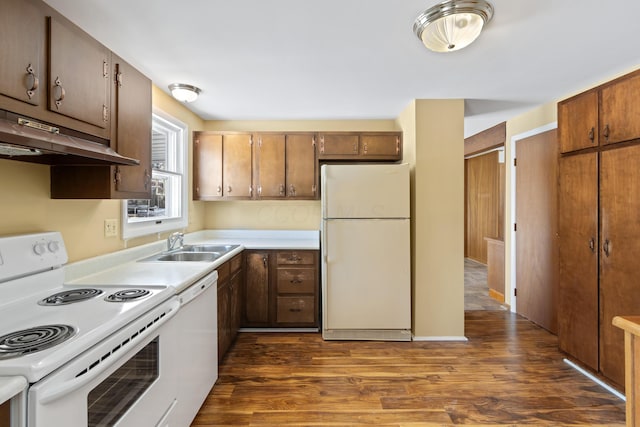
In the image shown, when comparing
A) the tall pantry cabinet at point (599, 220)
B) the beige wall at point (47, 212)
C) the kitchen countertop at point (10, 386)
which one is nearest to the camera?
the kitchen countertop at point (10, 386)

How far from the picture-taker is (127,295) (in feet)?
4.61

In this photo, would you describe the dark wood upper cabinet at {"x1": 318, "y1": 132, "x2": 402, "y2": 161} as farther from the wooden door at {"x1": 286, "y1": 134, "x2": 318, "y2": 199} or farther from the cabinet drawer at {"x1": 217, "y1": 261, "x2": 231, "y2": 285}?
the cabinet drawer at {"x1": 217, "y1": 261, "x2": 231, "y2": 285}

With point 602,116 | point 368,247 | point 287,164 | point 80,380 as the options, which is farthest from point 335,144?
point 80,380

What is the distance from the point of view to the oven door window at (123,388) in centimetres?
101

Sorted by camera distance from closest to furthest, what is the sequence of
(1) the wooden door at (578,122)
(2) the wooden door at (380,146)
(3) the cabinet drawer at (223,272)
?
1. (1) the wooden door at (578,122)
2. (3) the cabinet drawer at (223,272)
3. (2) the wooden door at (380,146)

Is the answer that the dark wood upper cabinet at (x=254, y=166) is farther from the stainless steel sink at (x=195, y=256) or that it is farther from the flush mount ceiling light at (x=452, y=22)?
the flush mount ceiling light at (x=452, y=22)

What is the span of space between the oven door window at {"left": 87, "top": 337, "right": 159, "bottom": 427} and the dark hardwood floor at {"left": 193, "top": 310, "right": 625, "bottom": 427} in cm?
77

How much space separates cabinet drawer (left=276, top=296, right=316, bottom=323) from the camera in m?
3.04

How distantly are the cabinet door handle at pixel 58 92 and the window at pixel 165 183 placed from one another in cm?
124

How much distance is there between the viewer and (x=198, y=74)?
2.34 m

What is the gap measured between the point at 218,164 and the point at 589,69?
353cm

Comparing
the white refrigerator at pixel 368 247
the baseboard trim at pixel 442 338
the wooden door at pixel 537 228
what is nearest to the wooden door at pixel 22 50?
the white refrigerator at pixel 368 247

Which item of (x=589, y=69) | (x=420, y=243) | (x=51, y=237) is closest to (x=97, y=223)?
(x=51, y=237)

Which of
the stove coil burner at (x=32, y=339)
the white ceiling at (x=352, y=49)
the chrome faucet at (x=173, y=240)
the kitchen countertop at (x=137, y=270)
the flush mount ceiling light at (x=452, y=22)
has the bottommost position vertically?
the stove coil burner at (x=32, y=339)
